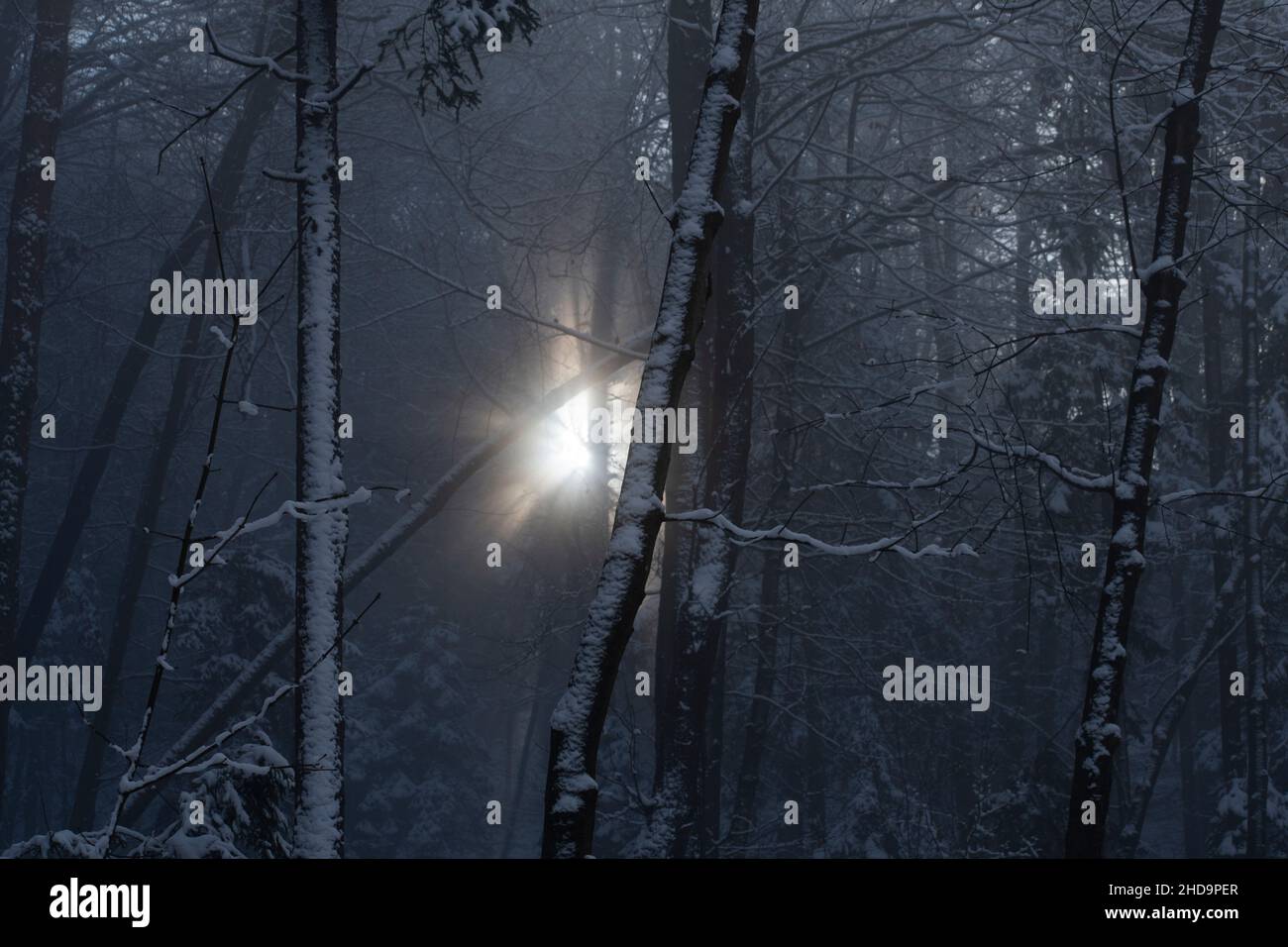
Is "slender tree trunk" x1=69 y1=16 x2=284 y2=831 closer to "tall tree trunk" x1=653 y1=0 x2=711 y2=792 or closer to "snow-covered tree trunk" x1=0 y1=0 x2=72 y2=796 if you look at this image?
"snow-covered tree trunk" x1=0 y1=0 x2=72 y2=796

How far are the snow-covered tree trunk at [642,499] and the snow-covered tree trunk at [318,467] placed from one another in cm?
135

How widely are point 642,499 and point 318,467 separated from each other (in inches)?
71.3

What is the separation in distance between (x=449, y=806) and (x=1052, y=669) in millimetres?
15932

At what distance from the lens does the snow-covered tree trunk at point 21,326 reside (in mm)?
13344

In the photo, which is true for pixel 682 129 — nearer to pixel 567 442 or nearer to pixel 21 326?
pixel 21 326

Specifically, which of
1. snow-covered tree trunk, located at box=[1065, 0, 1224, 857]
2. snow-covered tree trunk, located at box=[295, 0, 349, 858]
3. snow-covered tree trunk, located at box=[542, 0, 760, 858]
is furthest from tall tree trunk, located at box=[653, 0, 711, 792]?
snow-covered tree trunk, located at box=[542, 0, 760, 858]

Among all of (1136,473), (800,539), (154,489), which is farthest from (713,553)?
(154,489)

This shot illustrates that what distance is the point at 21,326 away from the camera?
13539mm

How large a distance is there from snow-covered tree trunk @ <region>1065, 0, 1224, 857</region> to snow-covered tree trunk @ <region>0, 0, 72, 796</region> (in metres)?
11.1

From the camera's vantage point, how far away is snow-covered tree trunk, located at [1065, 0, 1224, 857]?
23.7ft

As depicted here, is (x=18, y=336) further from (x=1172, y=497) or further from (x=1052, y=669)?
(x=1052, y=669)

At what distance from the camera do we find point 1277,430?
72.0 ft

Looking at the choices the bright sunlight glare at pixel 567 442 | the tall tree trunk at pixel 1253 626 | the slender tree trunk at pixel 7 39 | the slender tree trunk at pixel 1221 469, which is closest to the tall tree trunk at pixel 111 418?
the slender tree trunk at pixel 7 39
